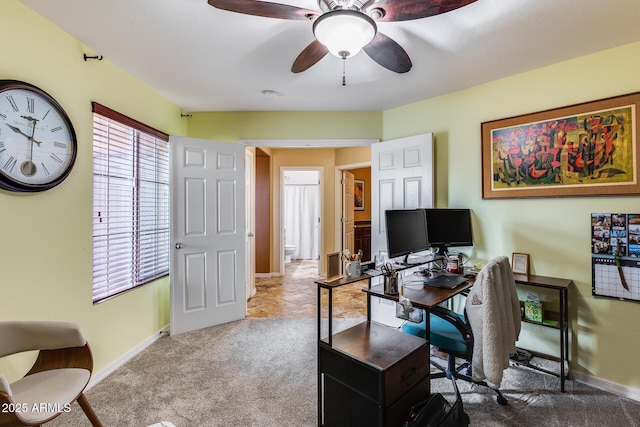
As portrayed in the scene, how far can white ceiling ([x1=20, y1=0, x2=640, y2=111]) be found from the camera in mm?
1754

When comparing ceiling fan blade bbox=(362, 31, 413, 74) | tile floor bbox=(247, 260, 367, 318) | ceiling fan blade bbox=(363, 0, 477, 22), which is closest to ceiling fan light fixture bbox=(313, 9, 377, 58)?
ceiling fan blade bbox=(363, 0, 477, 22)

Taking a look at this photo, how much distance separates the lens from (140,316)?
2783mm

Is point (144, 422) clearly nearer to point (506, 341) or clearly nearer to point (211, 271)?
point (211, 271)

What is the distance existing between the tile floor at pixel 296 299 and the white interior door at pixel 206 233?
538mm

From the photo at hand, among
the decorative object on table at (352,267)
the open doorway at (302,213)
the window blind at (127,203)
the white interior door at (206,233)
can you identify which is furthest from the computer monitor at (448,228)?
the open doorway at (302,213)

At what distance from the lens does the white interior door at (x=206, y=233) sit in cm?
308

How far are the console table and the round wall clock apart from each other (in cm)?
333

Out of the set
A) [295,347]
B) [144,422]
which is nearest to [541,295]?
[295,347]

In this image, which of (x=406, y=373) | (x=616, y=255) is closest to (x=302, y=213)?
(x=616, y=255)

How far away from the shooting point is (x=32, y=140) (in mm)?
1797

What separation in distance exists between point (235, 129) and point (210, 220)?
3.69 ft

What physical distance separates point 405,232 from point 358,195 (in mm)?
4523

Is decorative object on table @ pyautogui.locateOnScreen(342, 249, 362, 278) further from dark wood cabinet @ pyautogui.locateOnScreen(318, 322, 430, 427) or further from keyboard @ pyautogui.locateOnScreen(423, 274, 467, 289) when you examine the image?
keyboard @ pyautogui.locateOnScreen(423, 274, 467, 289)

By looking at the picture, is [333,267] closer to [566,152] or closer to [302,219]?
[566,152]
